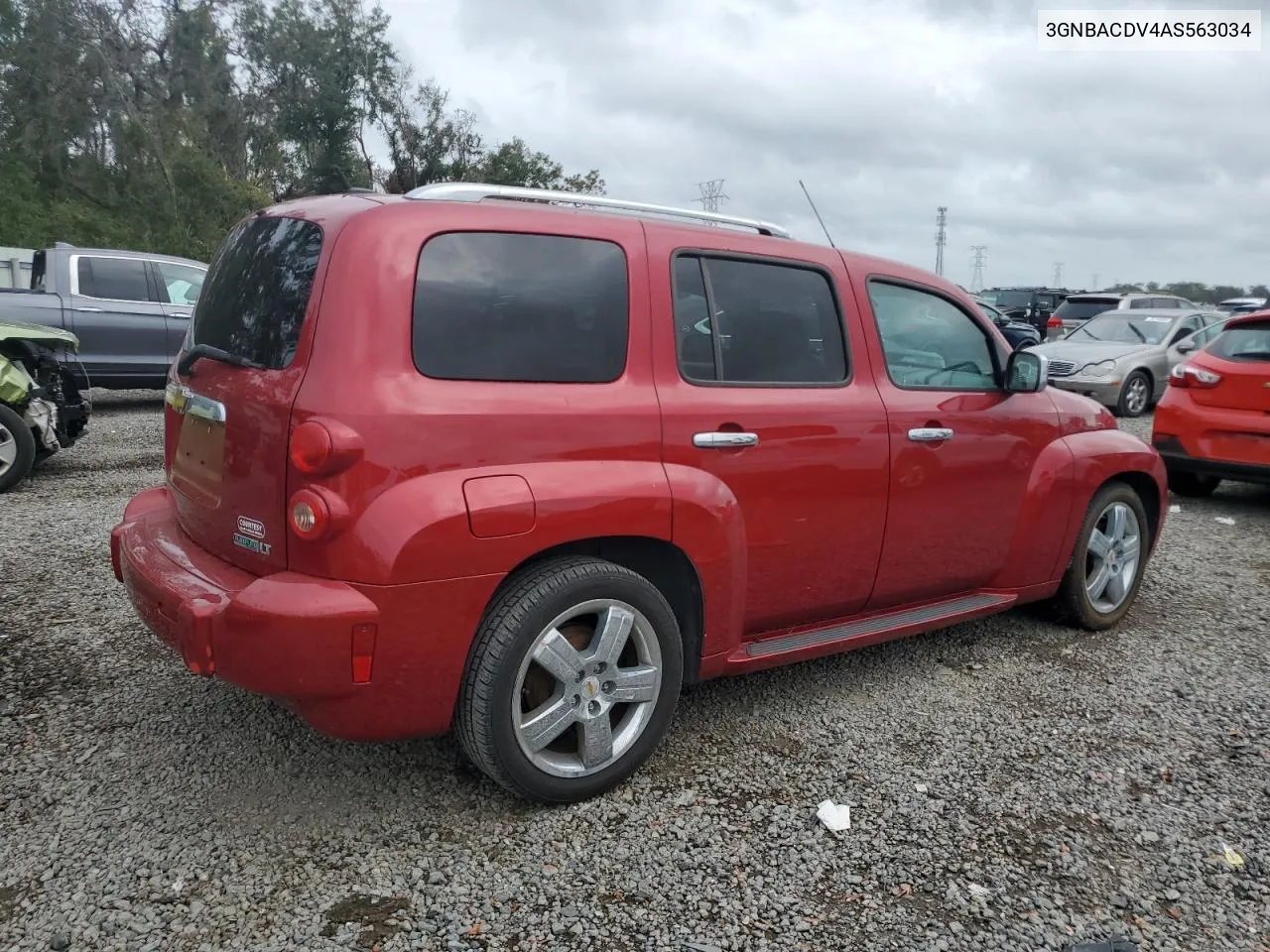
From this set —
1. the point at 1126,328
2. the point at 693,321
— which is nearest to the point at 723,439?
the point at 693,321

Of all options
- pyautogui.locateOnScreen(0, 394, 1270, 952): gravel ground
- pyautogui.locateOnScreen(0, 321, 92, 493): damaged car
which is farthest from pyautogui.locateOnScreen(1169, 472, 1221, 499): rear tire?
pyautogui.locateOnScreen(0, 321, 92, 493): damaged car

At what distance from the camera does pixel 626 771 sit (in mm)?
3053

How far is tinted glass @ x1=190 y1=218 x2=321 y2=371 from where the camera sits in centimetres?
271

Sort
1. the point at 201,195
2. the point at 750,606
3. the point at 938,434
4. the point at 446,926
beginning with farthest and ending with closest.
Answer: the point at 201,195
the point at 938,434
the point at 750,606
the point at 446,926

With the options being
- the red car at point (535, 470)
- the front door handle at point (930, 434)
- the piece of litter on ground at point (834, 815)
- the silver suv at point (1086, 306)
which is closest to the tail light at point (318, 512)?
the red car at point (535, 470)

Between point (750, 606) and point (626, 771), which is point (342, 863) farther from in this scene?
point (750, 606)

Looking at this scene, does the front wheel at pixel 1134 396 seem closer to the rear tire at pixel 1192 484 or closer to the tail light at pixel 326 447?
the rear tire at pixel 1192 484

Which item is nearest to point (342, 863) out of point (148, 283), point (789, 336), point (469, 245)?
point (469, 245)

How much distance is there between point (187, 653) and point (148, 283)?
9465 mm

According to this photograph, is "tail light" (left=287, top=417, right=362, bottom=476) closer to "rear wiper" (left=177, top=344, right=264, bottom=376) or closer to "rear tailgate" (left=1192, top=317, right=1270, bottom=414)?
"rear wiper" (left=177, top=344, right=264, bottom=376)

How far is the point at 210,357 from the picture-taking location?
3.00 meters

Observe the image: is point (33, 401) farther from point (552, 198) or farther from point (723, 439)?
point (723, 439)

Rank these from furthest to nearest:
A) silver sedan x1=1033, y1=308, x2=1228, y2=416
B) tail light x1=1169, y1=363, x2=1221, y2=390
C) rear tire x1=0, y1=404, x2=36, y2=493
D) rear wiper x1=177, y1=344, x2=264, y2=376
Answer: silver sedan x1=1033, y1=308, x2=1228, y2=416, tail light x1=1169, y1=363, x2=1221, y2=390, rear tire x1=0, y1=404, x2=36, y2=493, rear wiper x1=177, y1=344, x2=264, y2=376

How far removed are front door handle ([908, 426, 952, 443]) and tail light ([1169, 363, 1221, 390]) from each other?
4731mm
